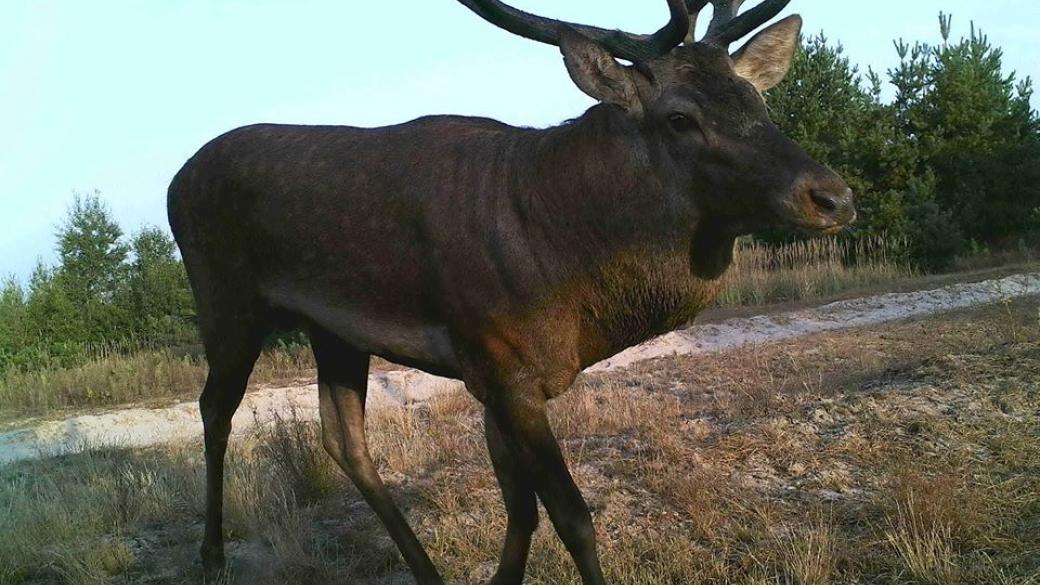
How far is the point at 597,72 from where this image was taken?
11.5ft

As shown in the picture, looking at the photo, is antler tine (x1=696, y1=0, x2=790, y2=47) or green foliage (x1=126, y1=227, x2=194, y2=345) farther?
green foliage (x1=126, y1=227, x2=194, y2=345)

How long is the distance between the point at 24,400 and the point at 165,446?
7.17 m

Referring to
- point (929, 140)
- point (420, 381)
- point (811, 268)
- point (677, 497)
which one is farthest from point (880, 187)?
point (677, 497)

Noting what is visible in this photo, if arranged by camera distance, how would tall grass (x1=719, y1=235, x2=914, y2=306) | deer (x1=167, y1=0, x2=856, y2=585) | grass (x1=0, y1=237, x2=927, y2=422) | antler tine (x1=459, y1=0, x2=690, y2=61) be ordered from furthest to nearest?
tall grass (x1=719, y1=235, x2=914, y2=306) → grass (x1=0, y1=237, x2=927, y2=422) → antler tine (x1=459, y1=0, x2=690, y2=61) → deer (x1=167, y1=0, x2=856, y2=585)

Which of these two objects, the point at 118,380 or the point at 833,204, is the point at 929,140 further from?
the point at 833,204

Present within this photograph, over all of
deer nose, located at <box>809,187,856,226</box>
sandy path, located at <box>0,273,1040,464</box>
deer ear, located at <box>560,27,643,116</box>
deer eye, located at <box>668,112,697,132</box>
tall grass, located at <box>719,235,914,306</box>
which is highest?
deer ear, located at <box>560,27,643,116</box>

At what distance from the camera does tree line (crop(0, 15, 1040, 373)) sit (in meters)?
23.7

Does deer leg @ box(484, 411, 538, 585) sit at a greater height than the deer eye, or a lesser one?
lesser

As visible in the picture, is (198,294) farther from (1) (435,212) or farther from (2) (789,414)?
(2) (789,414)

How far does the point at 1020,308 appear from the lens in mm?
12547

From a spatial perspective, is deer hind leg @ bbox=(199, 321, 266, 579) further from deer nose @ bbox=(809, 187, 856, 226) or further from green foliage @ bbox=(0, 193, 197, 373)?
green foliage @ bbox=(0, 193, 197, 373)

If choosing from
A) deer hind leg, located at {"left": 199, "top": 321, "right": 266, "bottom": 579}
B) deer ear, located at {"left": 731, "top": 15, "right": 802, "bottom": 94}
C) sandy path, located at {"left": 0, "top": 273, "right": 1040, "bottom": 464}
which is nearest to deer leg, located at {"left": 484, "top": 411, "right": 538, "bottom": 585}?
deer hind leg, located at {"left": 199, "top": 321, "right": 266, "bottom": 579}

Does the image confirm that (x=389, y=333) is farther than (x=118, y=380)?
No

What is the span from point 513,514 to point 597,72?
76.4 inches
